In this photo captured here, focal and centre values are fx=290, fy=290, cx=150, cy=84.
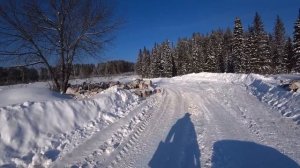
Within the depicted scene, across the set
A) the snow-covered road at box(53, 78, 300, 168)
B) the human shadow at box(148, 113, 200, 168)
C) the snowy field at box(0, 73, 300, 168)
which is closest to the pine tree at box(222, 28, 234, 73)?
the snowy field at box(0, 73, 300, 168)

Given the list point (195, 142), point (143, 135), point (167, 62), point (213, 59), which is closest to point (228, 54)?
point (213, 59)

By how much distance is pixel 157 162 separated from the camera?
19.6ft

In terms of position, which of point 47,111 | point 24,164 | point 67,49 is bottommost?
point 24,164

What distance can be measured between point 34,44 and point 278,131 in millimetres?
11423

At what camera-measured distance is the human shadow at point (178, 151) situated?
19.1 feet

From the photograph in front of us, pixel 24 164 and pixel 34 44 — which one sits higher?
pixel 34 44

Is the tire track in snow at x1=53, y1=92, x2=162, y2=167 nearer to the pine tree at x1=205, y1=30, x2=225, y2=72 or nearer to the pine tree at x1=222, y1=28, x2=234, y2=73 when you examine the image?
the pine tree at x1=205, y1=30, x2=225, y2=72

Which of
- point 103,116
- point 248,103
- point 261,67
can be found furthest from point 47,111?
point 261,67

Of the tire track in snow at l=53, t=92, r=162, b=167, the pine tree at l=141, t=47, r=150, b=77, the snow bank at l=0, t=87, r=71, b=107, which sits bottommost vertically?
the tire track in snow at l=53, t=92, r=162, b=167

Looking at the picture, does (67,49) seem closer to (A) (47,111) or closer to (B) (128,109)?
(B) (128,109)

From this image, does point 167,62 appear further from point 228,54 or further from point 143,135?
point 143,135

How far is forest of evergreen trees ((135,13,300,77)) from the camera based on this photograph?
46.9 metres

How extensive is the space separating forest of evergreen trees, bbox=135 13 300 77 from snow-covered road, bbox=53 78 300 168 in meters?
39.1

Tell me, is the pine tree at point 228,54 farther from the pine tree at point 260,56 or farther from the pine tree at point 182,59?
the pine tree at point 260,56
